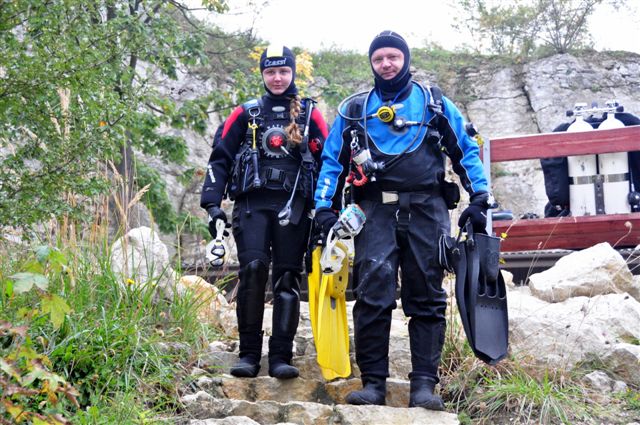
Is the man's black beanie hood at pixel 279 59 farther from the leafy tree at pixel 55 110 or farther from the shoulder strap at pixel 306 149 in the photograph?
the leafy tree at pixel 55 110

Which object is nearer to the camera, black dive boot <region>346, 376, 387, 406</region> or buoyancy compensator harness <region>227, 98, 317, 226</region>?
black dive boot <region>346, 376, 387, 406</region>

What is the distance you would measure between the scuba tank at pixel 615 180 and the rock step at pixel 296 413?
487cm

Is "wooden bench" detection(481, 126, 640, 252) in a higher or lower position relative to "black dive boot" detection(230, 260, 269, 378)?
higher

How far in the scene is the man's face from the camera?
4.95 metres

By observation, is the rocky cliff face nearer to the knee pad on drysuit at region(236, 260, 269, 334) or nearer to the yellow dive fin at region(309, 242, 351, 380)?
the knee pad on drysuit at region(236, 260, 269, 334)

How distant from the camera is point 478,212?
15.5 feet

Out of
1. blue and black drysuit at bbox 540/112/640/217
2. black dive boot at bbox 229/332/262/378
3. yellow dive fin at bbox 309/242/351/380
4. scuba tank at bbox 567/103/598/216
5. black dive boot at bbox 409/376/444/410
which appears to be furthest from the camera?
blue and black drysuit at bbox 540/112/640/217

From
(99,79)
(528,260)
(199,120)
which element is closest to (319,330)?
(99,79)

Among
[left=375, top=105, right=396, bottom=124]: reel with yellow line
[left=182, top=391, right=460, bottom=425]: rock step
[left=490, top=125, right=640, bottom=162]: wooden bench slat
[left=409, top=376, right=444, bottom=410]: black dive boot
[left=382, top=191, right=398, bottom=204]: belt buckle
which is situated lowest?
[left=182, top=391, right=460, bottom=425]: rock step

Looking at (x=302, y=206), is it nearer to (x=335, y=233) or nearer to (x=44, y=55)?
(x=335, y=233)

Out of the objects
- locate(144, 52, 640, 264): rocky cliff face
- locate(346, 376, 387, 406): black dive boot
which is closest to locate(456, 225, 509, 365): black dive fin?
locate(346, 376, 387, 406): black dive boot

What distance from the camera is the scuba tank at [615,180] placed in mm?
8492

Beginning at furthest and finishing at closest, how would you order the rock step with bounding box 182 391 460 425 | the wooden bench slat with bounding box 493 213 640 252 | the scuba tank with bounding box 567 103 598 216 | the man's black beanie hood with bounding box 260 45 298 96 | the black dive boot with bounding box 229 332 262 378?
1. the scuba tank with bounding box 567 103 598 216
2. the wooden bench slat with bounding box 493 213 640 252
3. the man's black beanie hood with bounding box 260 45 298 96
4. the black dive boot with bounding box 229 332 262 378
5. the rock step with bounding box 182 391 460 425

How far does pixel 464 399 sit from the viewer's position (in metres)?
4.79
